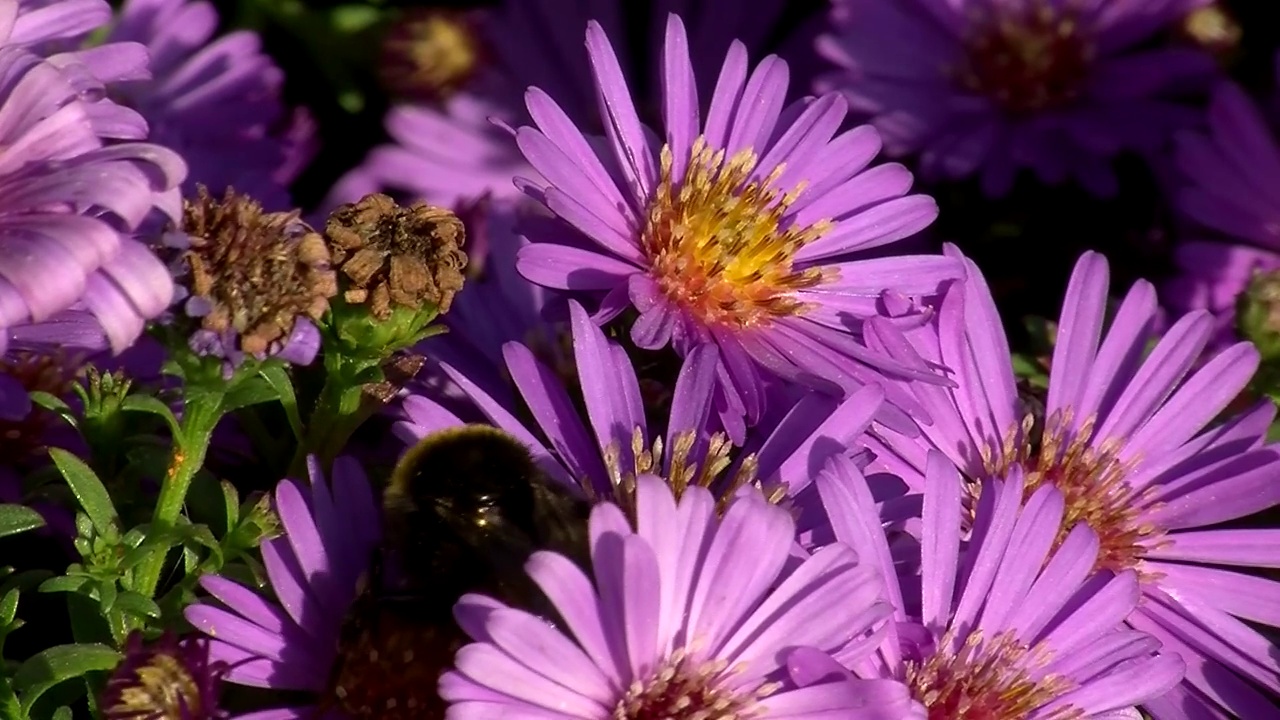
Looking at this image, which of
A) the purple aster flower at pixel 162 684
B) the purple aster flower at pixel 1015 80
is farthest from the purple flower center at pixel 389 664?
the purple aster flower at pixel 1015 80

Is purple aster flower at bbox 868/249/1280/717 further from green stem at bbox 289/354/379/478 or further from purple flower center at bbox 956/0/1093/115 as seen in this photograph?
purple flower center at bbox 956/0/1093/115

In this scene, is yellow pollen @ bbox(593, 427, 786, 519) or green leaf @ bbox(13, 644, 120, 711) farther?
yellow pollen @ bbox(593, 427, 786, 519)

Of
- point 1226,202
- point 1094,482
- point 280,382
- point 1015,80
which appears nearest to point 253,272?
point 280,382

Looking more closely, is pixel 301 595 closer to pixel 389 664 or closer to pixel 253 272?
pixel 389 664

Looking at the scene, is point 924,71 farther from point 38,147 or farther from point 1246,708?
Answer: point 38,147

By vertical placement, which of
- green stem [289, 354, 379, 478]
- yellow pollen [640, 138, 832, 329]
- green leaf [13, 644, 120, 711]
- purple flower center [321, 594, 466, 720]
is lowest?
green leaf [13, 644, 120, 711]

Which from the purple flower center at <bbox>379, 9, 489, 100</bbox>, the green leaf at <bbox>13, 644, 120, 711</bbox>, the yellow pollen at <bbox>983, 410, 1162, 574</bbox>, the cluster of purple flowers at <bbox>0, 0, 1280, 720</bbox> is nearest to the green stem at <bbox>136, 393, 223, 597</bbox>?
the cluster of purple flowers at <bbox>0, 0, 1280, 720</bbox>
